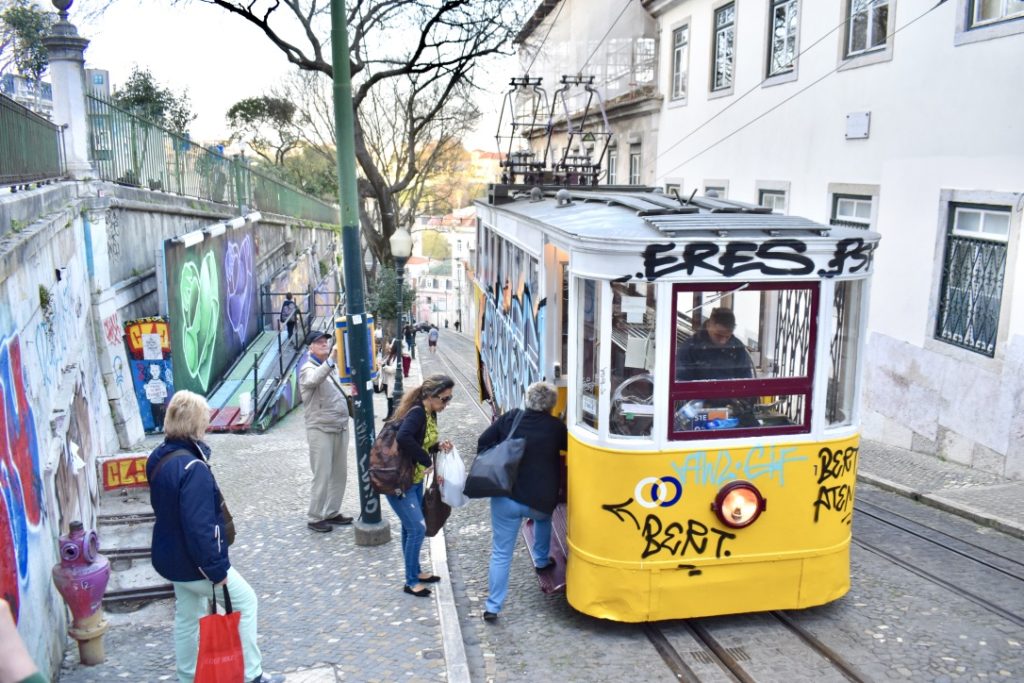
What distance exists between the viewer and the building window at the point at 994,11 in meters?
8.90

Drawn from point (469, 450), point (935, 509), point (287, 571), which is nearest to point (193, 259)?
point (469, 450)

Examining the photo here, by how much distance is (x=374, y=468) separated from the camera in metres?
5.44

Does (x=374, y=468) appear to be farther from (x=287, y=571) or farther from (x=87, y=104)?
(x=87, y=104)

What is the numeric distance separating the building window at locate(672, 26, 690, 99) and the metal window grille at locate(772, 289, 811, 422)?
14551 mm

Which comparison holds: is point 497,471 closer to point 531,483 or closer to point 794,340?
point 531,483

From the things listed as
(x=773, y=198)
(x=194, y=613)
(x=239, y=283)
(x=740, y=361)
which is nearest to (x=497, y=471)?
(x=740, y=361)

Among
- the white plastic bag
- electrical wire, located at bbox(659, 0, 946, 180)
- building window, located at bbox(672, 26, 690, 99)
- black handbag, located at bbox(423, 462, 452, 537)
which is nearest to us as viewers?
the white plastic bag

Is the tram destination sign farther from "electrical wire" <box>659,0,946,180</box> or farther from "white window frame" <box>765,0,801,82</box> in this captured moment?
"white window frame" <box>765,0,801,82</box>

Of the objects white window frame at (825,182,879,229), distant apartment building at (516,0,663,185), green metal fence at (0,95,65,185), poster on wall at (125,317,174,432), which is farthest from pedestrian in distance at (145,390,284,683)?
distant apartment building at (516,0,663,185)

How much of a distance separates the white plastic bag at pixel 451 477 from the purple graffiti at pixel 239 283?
10.6 metres

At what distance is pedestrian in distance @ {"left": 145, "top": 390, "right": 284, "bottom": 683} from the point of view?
3.95 metres

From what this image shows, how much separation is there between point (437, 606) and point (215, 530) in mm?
2049

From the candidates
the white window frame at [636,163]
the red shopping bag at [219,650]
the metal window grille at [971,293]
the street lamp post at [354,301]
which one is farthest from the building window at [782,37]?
the red shopping bag at [219,650]

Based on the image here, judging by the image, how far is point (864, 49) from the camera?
1188cm
